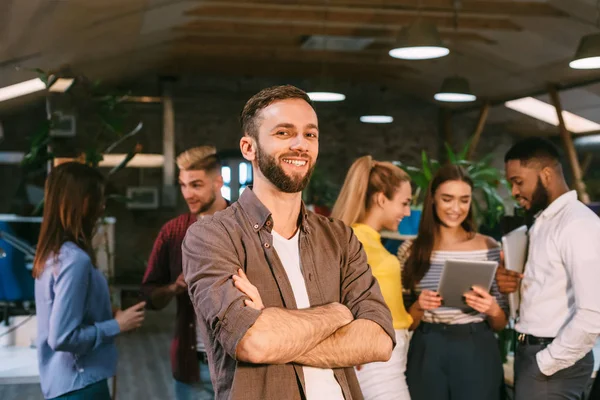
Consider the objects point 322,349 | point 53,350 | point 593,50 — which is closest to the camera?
point 322,349

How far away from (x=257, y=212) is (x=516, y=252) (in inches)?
59.5

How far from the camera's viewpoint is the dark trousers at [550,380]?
276 centimetres

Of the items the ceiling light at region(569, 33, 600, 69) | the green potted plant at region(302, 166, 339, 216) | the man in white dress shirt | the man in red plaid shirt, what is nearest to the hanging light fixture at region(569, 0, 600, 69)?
the ceiling light at region(569, 33, 600, 69)

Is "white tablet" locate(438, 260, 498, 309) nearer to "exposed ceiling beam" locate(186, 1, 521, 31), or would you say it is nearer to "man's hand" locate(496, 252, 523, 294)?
"man's hand" locate(496, 252, 523, 294)

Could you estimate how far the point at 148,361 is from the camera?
17.9 feet

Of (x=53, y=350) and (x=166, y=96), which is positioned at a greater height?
(x=166, y=96)

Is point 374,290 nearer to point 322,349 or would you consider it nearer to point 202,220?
point 322,349

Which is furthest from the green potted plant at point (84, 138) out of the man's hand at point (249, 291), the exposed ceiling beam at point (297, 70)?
the exposed ceiling beam at point (297, 70)

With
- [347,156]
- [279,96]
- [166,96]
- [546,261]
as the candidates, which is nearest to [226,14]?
[166,96]

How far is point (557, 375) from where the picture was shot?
2.77m

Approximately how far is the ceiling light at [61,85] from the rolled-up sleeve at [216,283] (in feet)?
9.04

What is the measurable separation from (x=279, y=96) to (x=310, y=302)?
0.50m

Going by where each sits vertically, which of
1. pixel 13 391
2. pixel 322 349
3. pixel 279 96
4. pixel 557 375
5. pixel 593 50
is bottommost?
pixel 13 391

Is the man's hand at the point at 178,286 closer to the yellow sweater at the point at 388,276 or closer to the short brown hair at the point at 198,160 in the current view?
the short brown hair at the point at 198,160
